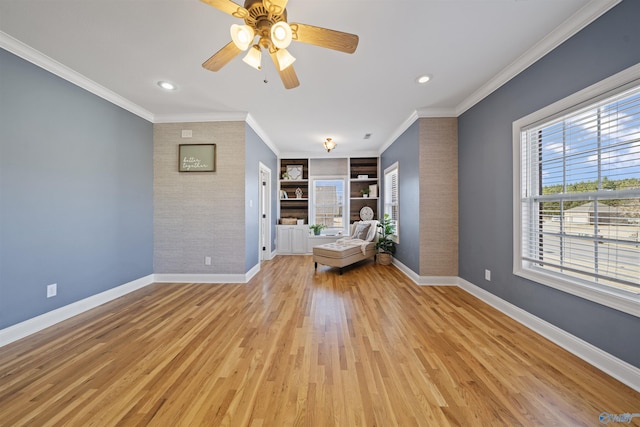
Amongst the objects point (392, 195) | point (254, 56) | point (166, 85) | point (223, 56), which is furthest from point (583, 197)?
point (166, 85)

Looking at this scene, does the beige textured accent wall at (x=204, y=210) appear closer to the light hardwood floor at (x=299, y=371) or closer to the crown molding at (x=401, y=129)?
the light hardwood floor at (x=299, y=371)

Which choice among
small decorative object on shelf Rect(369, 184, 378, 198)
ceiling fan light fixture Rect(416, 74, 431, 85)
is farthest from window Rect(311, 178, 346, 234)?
ceiling fan light fixture Rect(416, 74, 431, 85)

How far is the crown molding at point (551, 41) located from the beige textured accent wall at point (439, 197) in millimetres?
705

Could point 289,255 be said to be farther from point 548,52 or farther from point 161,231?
point 548,52

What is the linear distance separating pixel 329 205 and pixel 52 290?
5054 millimetres

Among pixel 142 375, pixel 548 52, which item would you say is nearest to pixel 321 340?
pixel 142 375

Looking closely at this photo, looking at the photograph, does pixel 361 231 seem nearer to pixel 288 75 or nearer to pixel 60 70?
pixel 288 75

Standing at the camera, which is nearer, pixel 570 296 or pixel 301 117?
pixel 570 296

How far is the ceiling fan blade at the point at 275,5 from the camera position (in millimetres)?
1363

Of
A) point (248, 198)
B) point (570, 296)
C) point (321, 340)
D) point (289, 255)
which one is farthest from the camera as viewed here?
point (289, 255)

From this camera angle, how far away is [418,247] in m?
3.54

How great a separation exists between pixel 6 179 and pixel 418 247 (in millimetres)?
4705

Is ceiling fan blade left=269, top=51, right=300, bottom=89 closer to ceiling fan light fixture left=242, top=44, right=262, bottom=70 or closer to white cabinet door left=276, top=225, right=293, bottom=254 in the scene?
ceiling fan light fixture left=242, top=44, right=262, bottom=70

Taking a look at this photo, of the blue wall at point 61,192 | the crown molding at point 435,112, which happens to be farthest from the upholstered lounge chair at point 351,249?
the blue wall at point 61,192
